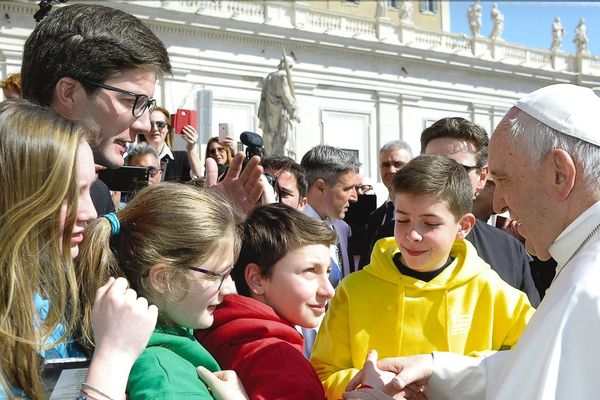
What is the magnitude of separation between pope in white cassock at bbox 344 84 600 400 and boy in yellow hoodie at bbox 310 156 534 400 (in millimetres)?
479

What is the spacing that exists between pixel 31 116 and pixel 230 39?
26.9 metres

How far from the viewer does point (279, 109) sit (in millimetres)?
18719

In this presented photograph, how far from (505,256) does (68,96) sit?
2.64 meters

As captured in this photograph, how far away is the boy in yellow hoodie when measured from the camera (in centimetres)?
330

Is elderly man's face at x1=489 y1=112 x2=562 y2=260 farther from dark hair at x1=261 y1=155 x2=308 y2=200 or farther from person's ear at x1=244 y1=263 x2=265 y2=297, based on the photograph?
dark hair at x1=261 y1=155 x2=308 y2=200

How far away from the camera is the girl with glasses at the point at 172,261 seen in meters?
2.40

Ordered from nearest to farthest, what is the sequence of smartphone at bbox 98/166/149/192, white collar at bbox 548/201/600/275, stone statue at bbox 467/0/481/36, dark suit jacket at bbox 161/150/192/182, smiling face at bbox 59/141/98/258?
smiling face at bbox 59/141/98/258 → white collar at bbox 548/201/600/275 → smartphone at bbox 98/166/149/192 → dark suit jacket at bbox 161/150/192/182 → stone statue at bbox 467/0/481/36

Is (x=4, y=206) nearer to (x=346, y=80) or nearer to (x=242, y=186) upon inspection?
(x=242, y=186)

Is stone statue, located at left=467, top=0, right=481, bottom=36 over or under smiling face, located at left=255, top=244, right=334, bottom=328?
over

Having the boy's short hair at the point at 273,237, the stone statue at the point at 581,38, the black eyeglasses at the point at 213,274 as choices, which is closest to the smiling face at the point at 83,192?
the black eyeglasses at the point at 213,274

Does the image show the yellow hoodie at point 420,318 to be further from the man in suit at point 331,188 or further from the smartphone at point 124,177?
the man in suit at point 331,188

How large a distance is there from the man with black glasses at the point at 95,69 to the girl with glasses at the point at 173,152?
3.89m

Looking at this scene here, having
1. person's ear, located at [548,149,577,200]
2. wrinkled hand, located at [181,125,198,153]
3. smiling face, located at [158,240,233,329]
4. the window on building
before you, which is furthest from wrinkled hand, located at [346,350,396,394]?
the window on building

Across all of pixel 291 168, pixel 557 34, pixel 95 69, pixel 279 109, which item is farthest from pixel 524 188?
pixel 557 34
